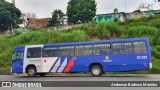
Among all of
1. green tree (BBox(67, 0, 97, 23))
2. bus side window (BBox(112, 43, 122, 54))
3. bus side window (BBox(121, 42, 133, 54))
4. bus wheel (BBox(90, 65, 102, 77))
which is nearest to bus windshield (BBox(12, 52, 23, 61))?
bus wheel (BBox(90, 65, 102, 77))

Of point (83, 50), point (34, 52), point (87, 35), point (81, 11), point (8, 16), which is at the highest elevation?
point (81, 11)

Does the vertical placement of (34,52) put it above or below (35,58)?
above

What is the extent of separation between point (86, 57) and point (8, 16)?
47448 millimetres

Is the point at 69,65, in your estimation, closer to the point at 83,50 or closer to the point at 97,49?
the point at 83,50

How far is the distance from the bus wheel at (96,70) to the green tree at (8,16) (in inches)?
1845

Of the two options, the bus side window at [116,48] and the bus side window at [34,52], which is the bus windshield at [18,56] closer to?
the bus side window at [34,52]

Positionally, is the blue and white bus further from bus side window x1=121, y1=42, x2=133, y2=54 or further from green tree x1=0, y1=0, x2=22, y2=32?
green tree x1=0, y1=0, x2=22, y2=32

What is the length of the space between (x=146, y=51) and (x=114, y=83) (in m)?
11.4

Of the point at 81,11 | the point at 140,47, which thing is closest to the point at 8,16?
the point at 81,11

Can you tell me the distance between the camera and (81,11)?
6938 cm

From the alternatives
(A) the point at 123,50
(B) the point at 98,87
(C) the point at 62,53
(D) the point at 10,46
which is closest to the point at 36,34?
(D) the point at 10,46

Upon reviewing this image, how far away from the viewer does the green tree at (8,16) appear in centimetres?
6781

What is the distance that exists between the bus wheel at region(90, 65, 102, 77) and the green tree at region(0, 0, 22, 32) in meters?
46.9

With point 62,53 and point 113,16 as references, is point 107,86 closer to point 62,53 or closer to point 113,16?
point 62,53
